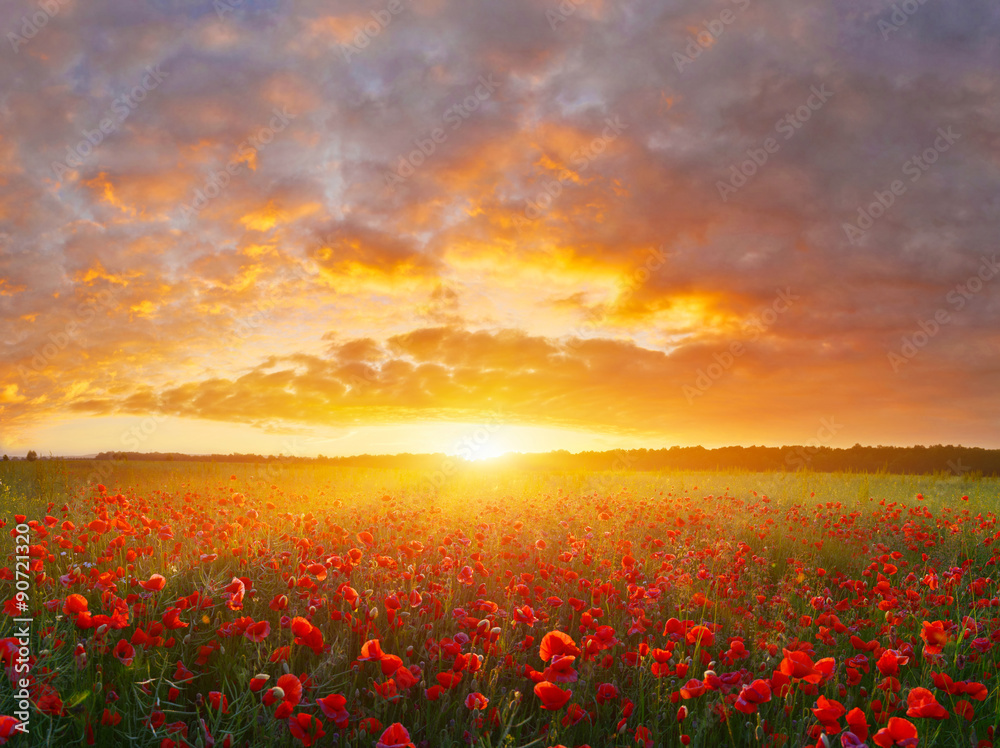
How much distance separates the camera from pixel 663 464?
2602cm

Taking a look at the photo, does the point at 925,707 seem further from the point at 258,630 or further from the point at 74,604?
the point at 74,604

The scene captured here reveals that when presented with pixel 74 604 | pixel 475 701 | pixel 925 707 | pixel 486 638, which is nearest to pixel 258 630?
pixel 74 604

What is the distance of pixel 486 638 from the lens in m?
3.22

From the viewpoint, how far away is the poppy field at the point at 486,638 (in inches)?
98.9

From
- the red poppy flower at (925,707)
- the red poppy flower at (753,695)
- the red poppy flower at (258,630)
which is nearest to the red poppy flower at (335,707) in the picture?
the red poppy flower at (258,630)

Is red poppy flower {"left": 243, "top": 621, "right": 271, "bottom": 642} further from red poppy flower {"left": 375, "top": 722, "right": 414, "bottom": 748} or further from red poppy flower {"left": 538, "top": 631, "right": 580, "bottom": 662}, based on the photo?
red poppy flower {"left": 538, "top": 631, "right": 580, "bottom": 662}

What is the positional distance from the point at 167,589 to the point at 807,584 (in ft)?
20.2

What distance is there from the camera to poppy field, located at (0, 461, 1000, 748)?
8.24 feet

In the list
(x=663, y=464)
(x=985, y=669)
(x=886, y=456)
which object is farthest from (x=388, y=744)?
(x=886, y=456)

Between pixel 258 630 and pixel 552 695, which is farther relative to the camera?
pixel 258 630

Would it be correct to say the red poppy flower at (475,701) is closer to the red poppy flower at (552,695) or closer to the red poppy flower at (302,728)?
the red poppy flower at (552,695)

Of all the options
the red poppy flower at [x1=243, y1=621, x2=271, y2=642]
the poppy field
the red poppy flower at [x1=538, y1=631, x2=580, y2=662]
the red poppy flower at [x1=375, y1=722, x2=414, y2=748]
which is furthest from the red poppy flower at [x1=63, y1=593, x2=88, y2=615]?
the red poppy flower at [x1=538, y1=631, x2=580, y2=662]

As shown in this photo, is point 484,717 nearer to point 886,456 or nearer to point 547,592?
point 547,592

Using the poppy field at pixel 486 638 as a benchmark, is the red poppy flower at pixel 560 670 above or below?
above
